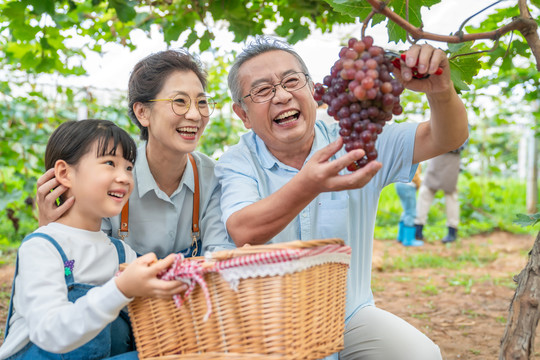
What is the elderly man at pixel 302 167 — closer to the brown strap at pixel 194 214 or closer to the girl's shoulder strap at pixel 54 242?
the brown strap at pixel 194 214

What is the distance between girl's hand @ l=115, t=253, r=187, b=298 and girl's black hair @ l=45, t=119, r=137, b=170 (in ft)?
1.75

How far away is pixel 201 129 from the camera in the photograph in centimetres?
222

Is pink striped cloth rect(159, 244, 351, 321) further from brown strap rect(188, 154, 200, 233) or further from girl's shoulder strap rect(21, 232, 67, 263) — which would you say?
brown strap rect(188, 154, 200, 233)

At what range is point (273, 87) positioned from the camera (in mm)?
1978

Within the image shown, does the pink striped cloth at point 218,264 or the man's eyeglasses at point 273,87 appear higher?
the man's eyeglasses at point 273,87

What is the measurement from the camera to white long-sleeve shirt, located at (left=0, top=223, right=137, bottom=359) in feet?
4.33

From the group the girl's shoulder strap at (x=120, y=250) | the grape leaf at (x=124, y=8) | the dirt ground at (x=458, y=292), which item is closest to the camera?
the girl's shoulder strap at (x=120, y=250)

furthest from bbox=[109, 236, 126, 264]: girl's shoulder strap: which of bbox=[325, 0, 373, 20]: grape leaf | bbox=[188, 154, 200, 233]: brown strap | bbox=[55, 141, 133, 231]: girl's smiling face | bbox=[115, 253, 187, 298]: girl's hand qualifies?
bbox=[325, 0, 373, 20]: grape leaf

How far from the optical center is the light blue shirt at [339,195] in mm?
1917

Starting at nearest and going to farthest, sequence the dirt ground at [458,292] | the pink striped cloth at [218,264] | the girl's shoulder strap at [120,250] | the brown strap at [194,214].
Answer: the pink striped cloth at [218,264] → the girl's shoulder strap at [120,250] → the brown strap at [194,214] → the dirt ground at [458,292]

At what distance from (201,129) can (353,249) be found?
82cm

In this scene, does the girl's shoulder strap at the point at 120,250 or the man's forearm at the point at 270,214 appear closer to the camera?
the man's forearm at the point at 270,214

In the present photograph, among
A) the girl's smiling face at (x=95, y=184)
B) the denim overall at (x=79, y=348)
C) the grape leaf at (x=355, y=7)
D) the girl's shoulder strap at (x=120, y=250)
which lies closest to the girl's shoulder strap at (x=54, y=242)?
the denim overall at (x=79, y=348)

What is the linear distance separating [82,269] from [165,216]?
0.60m
